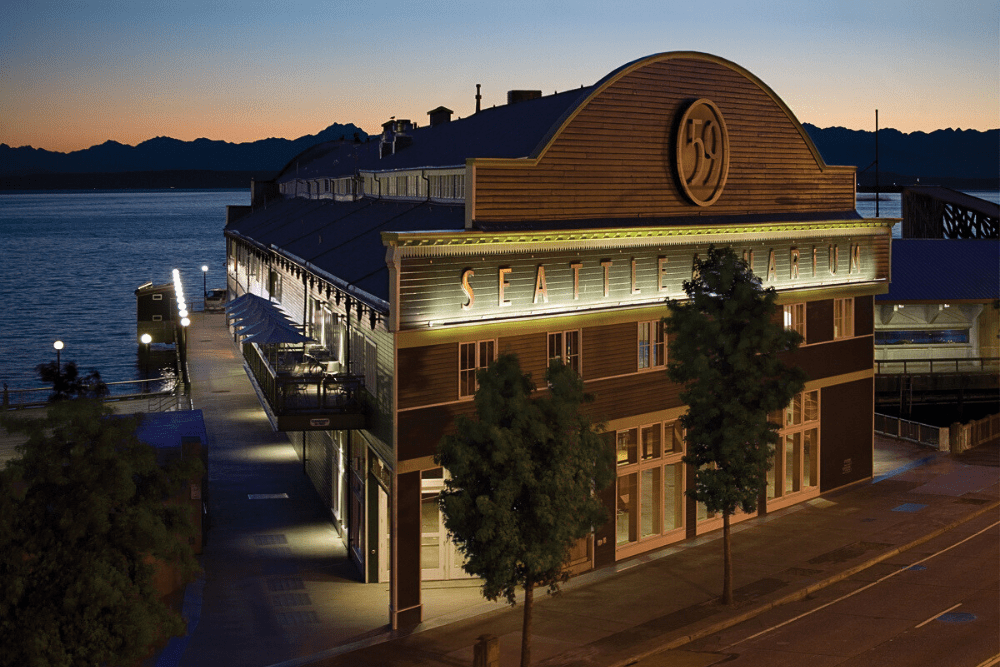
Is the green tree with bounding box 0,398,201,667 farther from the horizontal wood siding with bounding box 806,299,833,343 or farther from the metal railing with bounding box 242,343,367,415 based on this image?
the horizontal wood siding with bounding box 806,299,833,343

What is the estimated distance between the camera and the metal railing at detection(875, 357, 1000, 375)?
59312mm

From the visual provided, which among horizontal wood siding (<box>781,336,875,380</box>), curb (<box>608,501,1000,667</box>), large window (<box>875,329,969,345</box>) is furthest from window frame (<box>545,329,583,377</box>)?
large window (<box>875,329,969,345</box>)

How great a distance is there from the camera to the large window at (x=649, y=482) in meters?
32.7

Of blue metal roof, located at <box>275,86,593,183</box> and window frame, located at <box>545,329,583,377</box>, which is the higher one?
blue metal roof, located at <box>275,86,593,183</box>

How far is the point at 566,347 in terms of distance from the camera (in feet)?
102

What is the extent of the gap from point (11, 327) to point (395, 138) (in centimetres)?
10309

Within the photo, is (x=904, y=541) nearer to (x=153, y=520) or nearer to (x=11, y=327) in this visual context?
(x=153, y=520)

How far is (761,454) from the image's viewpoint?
91.2 ft

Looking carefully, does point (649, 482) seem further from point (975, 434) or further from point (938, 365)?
point (938, 365)

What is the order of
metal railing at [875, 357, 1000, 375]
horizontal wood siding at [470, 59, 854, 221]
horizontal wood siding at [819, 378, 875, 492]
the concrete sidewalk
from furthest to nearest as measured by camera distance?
metal railing at [875, 357, 1000, 375] < horizontal wood siding at [819, 378, 875, 492] < horizontal wood siding at [470, 59, 854, 221] < the concrete sidewalk

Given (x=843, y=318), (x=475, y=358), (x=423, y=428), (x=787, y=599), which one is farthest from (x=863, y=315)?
(x=423, y=428)

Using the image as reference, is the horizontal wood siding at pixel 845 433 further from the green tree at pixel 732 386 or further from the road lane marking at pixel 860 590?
the green tree at pixel 732 386

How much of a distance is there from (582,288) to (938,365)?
35.6m

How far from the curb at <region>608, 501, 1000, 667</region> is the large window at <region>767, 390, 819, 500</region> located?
4909mm
